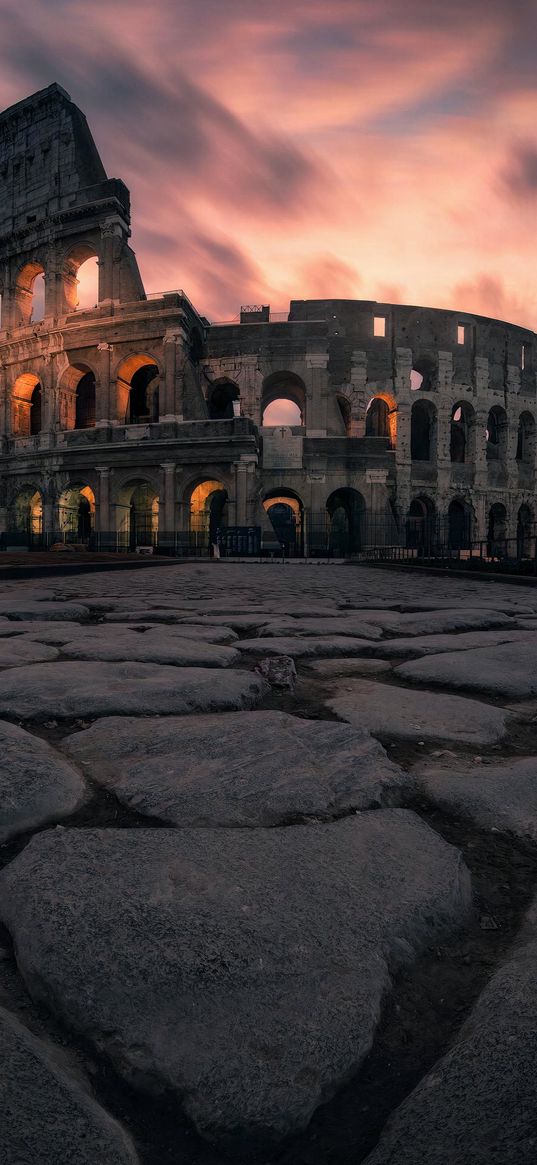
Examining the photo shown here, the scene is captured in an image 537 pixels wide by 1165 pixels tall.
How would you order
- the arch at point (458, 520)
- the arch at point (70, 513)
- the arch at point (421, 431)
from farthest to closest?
the arch at point (421, 431)
the arch at point (458, 520)
the arch at point (70, 513)

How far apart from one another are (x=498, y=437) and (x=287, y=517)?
40.5 feet

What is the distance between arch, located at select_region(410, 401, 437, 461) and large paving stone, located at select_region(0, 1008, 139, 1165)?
28.2 m

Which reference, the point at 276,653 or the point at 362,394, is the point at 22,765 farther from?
the point at 362,394

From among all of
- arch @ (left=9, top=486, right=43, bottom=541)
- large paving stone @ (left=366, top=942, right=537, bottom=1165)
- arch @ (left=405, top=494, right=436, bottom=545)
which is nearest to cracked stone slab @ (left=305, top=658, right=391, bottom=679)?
large paving stone @ (left=366, top=942, right=537, bottom=1165)

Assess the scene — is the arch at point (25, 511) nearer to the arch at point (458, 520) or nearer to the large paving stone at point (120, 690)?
the arch at point (458, 520)

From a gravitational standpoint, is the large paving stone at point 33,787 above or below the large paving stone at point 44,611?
below

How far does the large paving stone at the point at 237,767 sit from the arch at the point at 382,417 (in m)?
25.3

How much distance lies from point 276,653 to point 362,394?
2509 centimetres

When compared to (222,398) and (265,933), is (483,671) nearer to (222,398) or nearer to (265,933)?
(265,933)

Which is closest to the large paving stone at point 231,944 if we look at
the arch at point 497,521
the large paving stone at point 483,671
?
the large paving stone at point 483,671

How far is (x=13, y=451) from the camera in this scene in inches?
918

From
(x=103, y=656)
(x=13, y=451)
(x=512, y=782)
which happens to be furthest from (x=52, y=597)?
(x=13, y=451)

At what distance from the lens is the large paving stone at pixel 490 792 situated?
0.99m

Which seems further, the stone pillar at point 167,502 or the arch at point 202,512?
the arch at point 202,512
